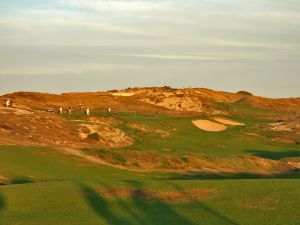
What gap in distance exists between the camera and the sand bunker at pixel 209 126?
7268cm

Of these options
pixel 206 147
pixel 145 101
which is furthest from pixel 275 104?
pixel 206 147

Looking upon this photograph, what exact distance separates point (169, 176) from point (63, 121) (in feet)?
57.8

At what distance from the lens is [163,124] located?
68.1 metres

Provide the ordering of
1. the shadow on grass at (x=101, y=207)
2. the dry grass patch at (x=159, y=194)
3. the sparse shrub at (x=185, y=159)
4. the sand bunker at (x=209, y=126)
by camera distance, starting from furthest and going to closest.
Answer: the sand bunker at (x=209, y=126) < the sparse shrub at (x=185, y=159) < the dry grass patch at (x=159, y=194) < the shadow on grass at (x=101, y=207)

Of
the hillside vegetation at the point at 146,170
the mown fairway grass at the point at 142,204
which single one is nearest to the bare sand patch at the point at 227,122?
the hillside vegetation at the point at 146,170

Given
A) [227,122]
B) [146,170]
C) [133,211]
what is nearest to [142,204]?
[133,211]

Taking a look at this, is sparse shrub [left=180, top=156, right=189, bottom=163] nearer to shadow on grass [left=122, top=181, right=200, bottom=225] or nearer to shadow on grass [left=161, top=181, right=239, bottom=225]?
shadow on grass [left=161, top=181, right=239, bottom=225]

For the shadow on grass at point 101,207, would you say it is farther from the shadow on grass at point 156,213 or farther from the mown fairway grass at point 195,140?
the mown fairway grass at point 195,140

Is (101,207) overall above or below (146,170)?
above

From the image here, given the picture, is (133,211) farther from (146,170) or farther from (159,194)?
(146,170)

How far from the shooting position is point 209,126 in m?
74.1

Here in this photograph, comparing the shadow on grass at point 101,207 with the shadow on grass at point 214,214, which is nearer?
the shadow on grass at point 214,214

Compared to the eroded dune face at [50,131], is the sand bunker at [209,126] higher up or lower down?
lower down

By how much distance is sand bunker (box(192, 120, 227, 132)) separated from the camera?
72.7 meters
